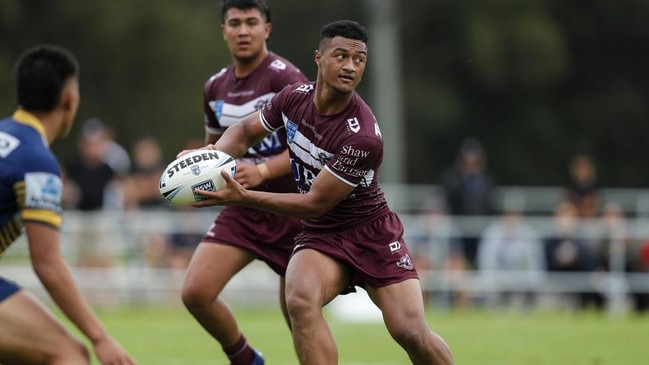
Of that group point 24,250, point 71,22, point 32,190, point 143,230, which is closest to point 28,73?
point 32,190

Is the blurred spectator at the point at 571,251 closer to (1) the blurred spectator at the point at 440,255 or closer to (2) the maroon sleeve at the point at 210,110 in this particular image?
(1) the blurred spectator at the point at 440,255

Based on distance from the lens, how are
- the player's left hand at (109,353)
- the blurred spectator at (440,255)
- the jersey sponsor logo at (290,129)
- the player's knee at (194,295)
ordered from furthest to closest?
the blurred spectator at (440,255)
the player's knee at (194,295)
the jersey sponsor logo at (290,129)
the player's left hand at (109,353)

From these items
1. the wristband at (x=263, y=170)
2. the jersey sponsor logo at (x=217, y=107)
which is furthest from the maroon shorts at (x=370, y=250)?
the jersey sponsor logo at (x=217, y=107)

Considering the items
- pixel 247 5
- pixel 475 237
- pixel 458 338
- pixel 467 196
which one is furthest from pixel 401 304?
pixel 467 196

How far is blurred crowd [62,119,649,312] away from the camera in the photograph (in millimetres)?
19047

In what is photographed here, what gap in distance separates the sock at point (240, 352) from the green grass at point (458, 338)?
7.29ft

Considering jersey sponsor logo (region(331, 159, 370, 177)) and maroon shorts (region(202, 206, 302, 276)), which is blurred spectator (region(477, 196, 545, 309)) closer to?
maroon shorts (region(202, 206, 302, 276))

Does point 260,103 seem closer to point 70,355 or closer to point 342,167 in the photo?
point 342,167

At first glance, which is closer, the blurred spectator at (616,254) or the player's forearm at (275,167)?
the player's forearm at (275,167)

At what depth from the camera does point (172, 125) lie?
39.4m

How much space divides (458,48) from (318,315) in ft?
122

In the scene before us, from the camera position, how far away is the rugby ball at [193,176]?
7.43 m

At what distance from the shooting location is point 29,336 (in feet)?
19.8

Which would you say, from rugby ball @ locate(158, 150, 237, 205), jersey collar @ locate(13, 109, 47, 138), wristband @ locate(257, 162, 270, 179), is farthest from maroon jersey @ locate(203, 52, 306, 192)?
jersey collar @ locate(13, 109, 47, 138)
